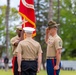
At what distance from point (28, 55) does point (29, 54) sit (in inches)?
1.3

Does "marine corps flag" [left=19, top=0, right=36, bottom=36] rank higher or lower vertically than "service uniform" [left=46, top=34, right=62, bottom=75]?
higher

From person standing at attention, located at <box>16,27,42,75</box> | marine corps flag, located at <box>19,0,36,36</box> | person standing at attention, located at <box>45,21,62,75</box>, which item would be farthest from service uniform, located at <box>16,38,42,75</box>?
marine corps flag, located at <box>19,0,36,36</box>

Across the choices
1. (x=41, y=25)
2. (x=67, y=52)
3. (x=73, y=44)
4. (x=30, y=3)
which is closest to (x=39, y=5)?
(x=41, y=25)

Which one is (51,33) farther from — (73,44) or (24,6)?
(73,44)

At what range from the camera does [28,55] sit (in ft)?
32.3

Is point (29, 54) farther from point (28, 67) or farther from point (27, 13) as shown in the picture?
point (27, 13)

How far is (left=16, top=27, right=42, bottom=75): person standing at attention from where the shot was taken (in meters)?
9.77

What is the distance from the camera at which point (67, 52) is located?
222 ft

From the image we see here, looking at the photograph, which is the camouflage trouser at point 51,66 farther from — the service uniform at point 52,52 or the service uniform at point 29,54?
the service uniform at point 29,54

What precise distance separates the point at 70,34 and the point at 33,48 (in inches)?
1984

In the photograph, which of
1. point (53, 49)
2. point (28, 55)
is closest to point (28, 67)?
point (28, 55)

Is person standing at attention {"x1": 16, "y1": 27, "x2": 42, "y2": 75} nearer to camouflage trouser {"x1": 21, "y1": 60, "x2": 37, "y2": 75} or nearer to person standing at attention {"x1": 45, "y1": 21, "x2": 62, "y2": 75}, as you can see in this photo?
camouflage trouser {"x1": 21, "y1": 60, "x2": 37, "y2": 75}

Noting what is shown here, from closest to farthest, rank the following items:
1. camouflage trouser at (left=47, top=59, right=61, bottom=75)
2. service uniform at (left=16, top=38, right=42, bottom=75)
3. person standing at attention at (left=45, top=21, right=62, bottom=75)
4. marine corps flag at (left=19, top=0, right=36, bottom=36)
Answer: service uniform at (left=16, top=38, right=42, bottom=75) → person standing at attention at (left=45, top=21, right=62, bottom=75) → camouflage trouser at (left=47, top=59, right=61, bottom=75) → marine corps flag at (left=19, top=0, right=36, bottom=36)

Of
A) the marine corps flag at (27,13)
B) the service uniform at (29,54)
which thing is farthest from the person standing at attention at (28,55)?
the marine corps flag at (27,13)
